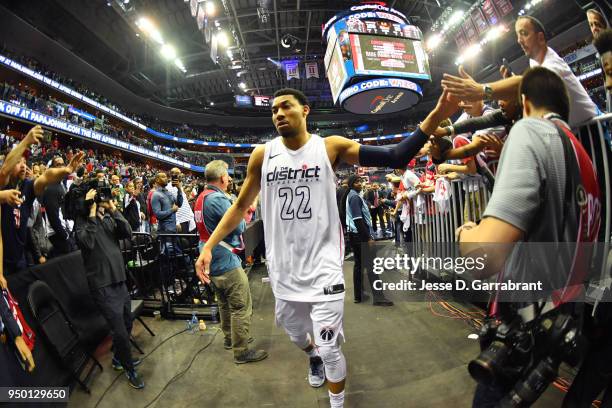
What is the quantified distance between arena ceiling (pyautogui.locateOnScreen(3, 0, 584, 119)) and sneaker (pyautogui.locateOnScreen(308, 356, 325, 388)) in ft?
44.2

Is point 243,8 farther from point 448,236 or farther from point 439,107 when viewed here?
point 439,107

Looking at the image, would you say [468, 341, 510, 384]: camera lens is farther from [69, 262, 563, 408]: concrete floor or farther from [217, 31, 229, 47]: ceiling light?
[217, 31, 229, 47]: ceiling light

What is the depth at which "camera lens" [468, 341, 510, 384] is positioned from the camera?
2.99 feet

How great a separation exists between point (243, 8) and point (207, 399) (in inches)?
634

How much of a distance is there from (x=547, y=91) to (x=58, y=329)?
13.4 feet

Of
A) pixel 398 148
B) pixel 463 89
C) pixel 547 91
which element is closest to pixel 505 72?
pixel 463 89

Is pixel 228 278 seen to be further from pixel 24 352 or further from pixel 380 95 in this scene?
pixel 380 95

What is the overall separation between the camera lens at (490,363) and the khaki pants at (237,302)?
295 cm

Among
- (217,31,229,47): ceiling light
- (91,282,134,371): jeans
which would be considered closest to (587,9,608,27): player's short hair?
(91,282,134,371): jeans

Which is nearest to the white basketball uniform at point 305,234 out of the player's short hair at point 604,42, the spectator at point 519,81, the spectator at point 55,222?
the spectator at point 519,81

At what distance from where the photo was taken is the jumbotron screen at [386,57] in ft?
29.1

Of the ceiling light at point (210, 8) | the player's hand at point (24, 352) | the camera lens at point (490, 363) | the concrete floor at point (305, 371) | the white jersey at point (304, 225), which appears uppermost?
the ceiling light at point (210, 8)

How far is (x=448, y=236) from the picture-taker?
4160 mm

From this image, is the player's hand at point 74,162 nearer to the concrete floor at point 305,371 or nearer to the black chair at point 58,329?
the black chair at point 58,329
